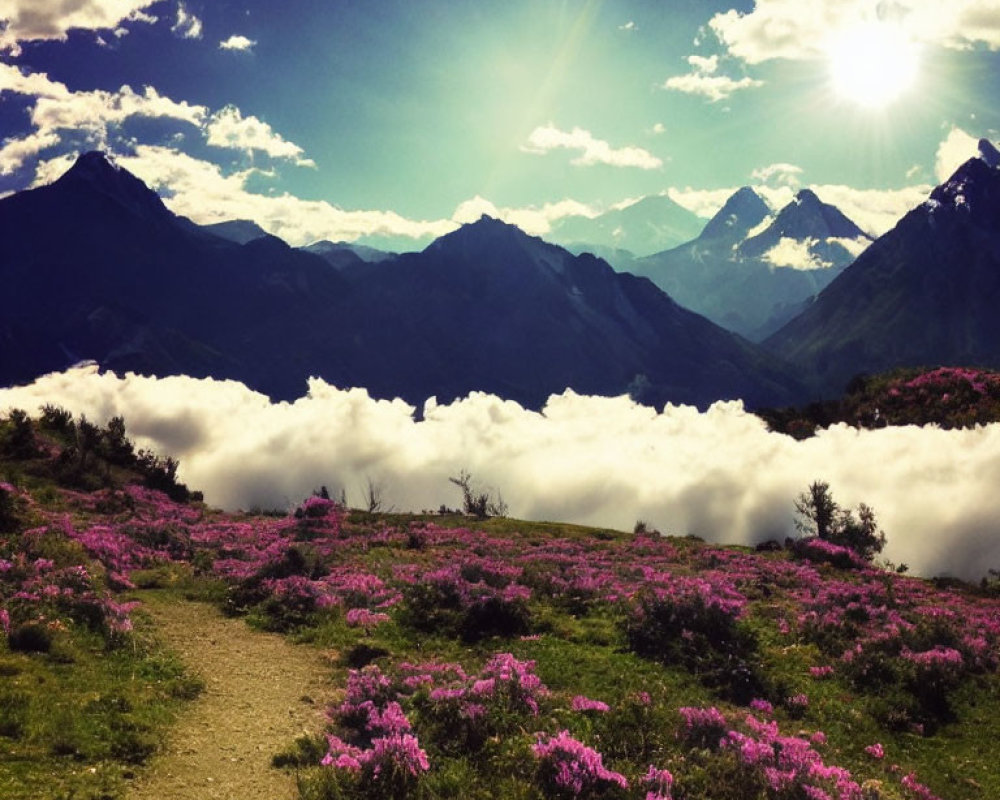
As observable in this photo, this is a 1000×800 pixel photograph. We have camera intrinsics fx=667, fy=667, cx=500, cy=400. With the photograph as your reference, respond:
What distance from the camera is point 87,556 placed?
31.2 metres

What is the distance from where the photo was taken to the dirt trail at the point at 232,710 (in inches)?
517

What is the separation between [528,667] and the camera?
67.9 feet

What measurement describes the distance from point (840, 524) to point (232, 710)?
7408 centimetres

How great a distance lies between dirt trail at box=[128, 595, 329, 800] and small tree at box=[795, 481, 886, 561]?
5865 centimetres

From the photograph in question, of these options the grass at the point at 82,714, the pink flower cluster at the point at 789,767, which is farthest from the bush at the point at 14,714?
the pink flower cluster at the point at 789,767

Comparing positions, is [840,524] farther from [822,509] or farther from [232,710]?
[232,710]

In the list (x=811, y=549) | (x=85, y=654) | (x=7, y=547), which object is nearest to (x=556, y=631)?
(x=85, y=654)

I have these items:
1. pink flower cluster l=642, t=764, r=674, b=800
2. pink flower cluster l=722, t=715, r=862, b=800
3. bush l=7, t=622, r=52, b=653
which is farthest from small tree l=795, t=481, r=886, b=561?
bush l=7, t=622, r=52, b=653

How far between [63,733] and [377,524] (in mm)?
47297

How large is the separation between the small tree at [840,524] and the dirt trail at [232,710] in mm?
58652

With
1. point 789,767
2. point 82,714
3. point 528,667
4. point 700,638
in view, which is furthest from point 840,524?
point 82,714

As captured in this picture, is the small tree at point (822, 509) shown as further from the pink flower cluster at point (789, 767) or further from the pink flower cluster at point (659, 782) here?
the pink flower cluster at point (659, 782)

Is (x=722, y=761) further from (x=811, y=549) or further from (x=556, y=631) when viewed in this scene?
(x=811, y=549)

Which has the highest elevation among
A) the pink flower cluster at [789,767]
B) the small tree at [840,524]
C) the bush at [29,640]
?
the small tree at [840,524]
